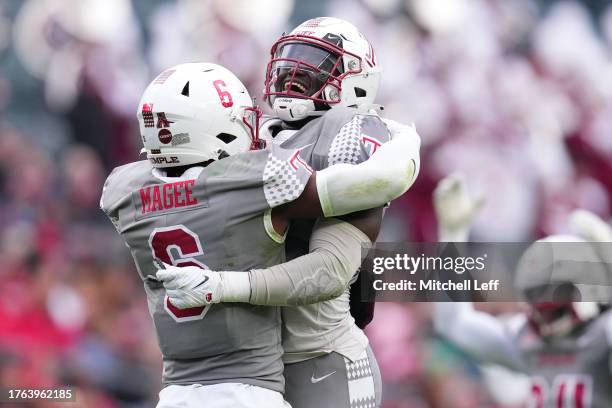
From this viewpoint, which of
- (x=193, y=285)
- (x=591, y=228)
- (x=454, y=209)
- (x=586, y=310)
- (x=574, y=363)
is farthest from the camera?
(x=574, y=363)

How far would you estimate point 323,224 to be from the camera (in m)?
2.43

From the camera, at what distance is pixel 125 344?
5043 millimetres

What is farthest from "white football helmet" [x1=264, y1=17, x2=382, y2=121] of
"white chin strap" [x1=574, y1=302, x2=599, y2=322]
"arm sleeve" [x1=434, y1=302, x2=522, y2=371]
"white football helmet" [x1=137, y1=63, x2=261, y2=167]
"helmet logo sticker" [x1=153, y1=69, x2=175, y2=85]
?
"white chin strap" [x1=574, y1=302, x2=599, y2=322]

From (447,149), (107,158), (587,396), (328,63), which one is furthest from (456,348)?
(328,63)

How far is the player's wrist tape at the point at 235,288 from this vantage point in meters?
2.28

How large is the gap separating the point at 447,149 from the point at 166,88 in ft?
10.1

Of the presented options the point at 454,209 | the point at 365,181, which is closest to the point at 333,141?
the point at 365,181

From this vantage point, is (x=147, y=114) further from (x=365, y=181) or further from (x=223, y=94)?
(x=365, y=181)

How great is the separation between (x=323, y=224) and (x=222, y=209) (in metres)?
0.25

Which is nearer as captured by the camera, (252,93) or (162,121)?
(162,121)

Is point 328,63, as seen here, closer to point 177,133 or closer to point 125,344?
point 177,133

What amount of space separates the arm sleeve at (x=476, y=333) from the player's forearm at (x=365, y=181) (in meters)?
1.80

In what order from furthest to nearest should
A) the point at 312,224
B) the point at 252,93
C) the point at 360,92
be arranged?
the point at 252,93
the point at 360,92
the point at 312,224

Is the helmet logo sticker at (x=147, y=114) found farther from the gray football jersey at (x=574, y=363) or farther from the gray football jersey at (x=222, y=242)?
the gray football jersey at (x=574, y=363)
